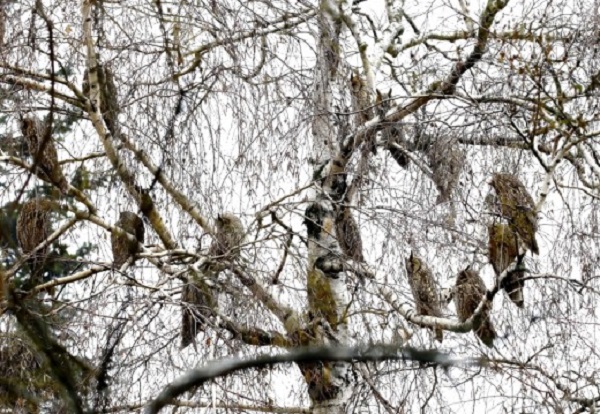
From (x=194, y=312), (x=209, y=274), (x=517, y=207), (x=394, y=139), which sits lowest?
(x=194, y=312)

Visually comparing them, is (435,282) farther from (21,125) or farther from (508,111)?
(21,125)

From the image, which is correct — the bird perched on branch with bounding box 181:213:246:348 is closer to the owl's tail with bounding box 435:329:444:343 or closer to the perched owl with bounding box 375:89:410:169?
the owl's tail with bounding box 435:329:444:343

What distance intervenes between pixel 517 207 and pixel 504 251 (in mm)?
242

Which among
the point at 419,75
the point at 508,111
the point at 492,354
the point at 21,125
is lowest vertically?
the point at 492,354

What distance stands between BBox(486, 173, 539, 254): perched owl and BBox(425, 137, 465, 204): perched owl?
25 cm

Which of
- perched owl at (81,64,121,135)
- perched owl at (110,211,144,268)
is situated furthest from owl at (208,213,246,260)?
perched owl at (81,64,121,135)

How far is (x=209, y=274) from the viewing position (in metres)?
4.47

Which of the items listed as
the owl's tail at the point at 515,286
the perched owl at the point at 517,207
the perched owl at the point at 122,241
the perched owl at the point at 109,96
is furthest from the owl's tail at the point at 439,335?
the perched owl at the point at 109,96

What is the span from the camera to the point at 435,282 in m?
5.45

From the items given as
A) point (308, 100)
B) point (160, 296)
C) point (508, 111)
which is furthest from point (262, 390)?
point (508, 111)

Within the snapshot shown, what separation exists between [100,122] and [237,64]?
0.85m

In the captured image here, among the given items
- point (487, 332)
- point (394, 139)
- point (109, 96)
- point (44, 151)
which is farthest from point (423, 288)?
point (44, 151)

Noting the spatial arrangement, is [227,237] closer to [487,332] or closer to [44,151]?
[44,151]

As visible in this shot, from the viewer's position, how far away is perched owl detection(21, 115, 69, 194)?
4617 millimetres
